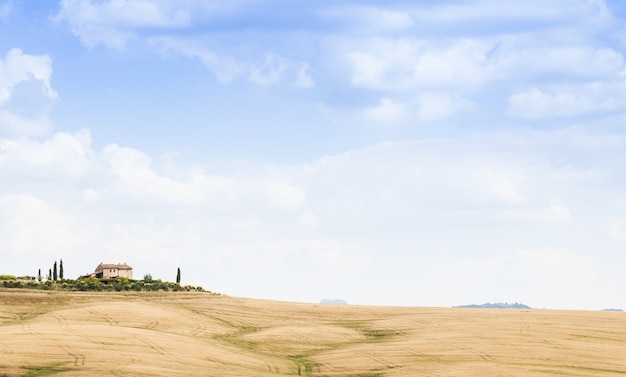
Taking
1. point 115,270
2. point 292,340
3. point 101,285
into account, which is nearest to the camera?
point 292,340

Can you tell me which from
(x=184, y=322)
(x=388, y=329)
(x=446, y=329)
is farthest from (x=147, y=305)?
(x=446, y=329)

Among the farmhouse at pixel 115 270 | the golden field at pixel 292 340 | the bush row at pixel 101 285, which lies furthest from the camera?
the farmhouse at pixel 115 270

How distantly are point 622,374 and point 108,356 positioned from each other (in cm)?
3352

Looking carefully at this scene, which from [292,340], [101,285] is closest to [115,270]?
[101,285]

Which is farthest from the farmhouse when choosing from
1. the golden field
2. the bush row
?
the golden field

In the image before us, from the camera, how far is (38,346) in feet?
Result: 181

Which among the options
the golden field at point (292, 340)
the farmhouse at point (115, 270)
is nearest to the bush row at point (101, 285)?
the golden field at point (292, 340)

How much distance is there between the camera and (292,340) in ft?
218

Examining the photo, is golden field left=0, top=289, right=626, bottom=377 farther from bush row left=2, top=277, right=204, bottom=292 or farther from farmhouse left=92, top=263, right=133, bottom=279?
farmhouse left=92, top=263, right=133, bottom=279

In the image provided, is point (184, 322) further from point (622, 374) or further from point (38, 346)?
point (622, 374)

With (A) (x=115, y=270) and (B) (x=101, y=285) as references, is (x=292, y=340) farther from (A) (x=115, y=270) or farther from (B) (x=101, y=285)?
(A) (x=115, y=270)

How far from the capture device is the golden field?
171ft

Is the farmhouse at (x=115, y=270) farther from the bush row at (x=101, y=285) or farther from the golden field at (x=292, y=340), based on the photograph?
the golden field at (x=292, y=340)

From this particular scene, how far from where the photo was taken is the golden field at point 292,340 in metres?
52.0
